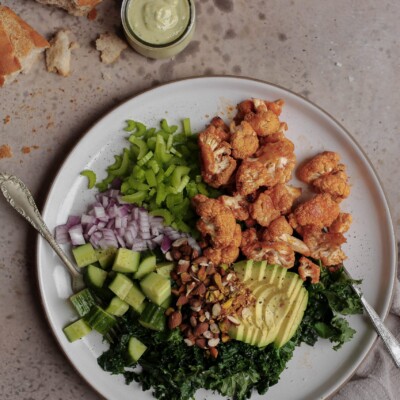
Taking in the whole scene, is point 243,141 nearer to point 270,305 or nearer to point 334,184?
point 334,184

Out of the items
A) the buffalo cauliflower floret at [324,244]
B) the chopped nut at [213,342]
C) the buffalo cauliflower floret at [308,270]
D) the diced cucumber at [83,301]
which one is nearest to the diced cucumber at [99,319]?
the diced cucumber at [83,301]

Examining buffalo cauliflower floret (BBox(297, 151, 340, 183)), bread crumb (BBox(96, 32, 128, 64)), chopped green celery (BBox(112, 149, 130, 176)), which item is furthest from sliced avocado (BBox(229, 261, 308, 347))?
bread crumb (BBox(96, 32, 128, 64))

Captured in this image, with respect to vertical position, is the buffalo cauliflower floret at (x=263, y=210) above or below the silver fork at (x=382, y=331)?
above

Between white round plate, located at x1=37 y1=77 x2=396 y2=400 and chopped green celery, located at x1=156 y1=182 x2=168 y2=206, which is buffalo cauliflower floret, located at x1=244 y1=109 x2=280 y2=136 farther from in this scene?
chopped green celery, located at x1=156 y1=182 x2=168 y2=206

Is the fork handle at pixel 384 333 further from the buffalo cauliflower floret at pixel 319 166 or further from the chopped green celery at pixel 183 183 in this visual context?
the chopped green celery at pixel 183 183

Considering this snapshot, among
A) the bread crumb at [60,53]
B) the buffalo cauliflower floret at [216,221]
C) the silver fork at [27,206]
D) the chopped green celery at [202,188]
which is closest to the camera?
the buffalo cauliflower floret at [216,221]

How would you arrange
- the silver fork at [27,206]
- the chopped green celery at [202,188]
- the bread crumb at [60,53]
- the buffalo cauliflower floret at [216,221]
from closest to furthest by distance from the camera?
the buffalo cauliflower floret at [216,221], the silver fork at [27,206], the chopped green celery at [202,188], the bread crumb at [60,53]

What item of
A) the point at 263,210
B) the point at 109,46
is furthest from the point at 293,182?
the point at 109,46
